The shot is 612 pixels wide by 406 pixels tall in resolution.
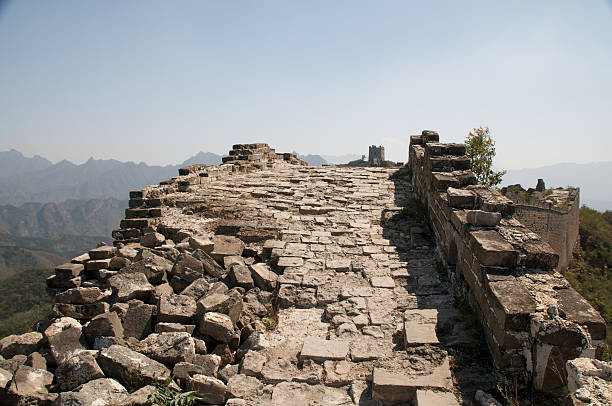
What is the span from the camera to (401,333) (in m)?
4.39

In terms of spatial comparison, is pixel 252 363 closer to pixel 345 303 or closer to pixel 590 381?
pixel 345 303

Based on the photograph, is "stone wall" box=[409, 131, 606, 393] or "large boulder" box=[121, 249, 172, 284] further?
"large boulder" box=[121, 249, 172, 284]

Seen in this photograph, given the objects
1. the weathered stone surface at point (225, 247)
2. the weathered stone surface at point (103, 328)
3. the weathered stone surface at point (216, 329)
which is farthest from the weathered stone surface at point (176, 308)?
the weathered stone surface at point (225, 247)

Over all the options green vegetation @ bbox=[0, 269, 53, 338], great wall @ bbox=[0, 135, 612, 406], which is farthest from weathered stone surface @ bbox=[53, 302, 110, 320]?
green vegetation @ bbox=[0, 269, 53, 338]

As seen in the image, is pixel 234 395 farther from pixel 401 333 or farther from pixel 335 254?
pixel 335 254

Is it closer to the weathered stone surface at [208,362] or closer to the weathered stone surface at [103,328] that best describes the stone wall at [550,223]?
the weathered stone surface at [208,362]

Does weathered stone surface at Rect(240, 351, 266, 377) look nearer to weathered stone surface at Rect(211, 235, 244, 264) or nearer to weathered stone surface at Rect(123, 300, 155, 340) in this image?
weathered stone surface at Rect(123, 300, 155, 340)

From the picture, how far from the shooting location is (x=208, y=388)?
3.41 m

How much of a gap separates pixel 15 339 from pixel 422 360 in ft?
14.3

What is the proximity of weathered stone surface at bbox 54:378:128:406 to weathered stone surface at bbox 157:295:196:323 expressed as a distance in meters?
1.06

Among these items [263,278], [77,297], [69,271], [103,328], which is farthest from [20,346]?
[263,278]

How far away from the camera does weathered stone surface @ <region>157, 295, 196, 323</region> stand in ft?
14.3

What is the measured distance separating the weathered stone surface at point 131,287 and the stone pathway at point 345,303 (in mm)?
1697

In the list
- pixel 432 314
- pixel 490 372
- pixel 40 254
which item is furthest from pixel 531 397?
pixel 40 254
